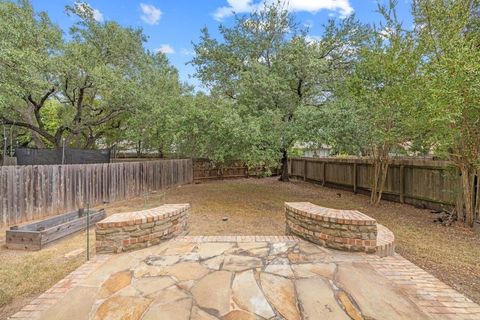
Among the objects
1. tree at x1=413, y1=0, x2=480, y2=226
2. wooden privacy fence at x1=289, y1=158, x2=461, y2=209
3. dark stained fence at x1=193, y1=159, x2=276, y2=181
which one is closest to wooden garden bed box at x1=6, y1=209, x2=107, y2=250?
tree at x1=413, y1=0, x2=480, y2=226

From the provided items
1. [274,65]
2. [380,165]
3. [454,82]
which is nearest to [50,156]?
[274,65]

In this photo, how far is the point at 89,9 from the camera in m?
10.1

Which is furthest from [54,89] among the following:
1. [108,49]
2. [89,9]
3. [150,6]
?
[150,6]

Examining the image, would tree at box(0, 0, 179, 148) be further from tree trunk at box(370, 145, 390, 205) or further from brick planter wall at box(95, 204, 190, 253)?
tree trunk at box(370, 145, 390, 205)

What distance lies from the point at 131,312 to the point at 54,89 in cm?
1040

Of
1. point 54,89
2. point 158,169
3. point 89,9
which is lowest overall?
point 158,169

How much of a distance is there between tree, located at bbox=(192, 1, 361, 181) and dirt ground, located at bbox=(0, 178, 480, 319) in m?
2.02

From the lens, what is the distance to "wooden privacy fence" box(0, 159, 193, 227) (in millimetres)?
5754

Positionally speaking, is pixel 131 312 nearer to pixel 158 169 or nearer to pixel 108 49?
pixel 158 169

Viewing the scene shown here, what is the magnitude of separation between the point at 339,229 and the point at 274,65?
6.75 meters

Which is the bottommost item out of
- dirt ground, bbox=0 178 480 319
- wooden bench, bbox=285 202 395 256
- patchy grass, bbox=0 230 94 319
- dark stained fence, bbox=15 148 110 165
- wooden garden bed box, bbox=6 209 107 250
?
patchy grass, bbox=0 230 94 319

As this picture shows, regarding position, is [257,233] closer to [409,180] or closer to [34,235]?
[34,235]

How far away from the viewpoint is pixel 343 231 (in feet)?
11.8

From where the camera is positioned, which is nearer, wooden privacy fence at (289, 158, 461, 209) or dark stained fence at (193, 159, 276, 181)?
wooden privacy fence at (289, 158, 461, 209)
